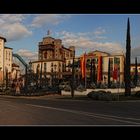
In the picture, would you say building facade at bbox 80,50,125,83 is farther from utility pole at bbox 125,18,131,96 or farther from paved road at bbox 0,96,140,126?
paved road at bbox 0,96,140,126

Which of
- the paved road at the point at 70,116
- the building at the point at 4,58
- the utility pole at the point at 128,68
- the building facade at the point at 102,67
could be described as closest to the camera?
the paved road at the point at 70,116

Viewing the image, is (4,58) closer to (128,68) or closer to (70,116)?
(128,68)

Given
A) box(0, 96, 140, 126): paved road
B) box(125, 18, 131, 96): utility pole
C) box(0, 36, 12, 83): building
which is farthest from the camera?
box(0, 36, 12, 83): building

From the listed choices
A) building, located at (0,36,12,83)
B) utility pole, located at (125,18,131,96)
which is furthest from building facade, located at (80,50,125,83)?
building, located at (0,36,12,83)

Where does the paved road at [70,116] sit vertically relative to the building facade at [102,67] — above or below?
below

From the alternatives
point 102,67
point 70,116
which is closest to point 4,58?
point 102,67

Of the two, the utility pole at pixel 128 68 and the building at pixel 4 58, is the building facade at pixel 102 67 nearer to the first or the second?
the utility pole at pixel 128 68

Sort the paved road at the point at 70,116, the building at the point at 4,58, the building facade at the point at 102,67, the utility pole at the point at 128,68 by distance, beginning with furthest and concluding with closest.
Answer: the building at the point at 4,58
the building facade at the point at 102,67
the utility pole at the point at 128,68
the paved road at the point at 70,116

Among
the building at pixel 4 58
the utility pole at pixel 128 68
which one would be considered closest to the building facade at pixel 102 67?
the utility pole at pixel 128 68
